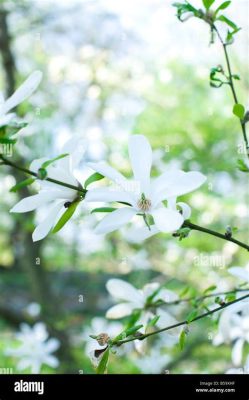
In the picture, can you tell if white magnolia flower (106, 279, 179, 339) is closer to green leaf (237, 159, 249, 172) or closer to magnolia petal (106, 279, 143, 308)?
magnolia petal (106, 279, 143, 308)

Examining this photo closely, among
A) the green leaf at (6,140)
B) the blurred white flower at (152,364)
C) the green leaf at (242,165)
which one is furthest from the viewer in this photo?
the blurred white flower at (152,364)

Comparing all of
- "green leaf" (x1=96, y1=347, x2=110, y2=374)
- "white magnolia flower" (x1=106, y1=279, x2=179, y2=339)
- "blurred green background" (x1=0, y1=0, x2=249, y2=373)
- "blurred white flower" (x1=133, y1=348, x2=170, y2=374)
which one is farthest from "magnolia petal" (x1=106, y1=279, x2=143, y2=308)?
"blurred white flower" (x1=133, y1=348, x2=170, y2=374)

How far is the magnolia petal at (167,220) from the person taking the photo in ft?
1.00

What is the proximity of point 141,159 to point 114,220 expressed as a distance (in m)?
0.05

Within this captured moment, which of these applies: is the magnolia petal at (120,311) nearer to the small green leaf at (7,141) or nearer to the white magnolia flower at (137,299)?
the white magnolia flower at (137,299)

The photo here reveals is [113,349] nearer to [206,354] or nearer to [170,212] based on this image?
[170,212]

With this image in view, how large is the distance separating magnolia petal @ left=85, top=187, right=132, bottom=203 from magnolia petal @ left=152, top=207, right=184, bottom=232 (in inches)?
0.8

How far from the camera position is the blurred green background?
1818mm

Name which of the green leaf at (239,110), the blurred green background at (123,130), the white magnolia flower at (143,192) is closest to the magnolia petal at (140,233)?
the white magnolia flower at (143,192)

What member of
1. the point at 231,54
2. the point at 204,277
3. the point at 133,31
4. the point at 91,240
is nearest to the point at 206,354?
the point at 204,277

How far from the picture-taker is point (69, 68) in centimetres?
240

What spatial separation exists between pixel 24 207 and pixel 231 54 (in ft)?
5.78

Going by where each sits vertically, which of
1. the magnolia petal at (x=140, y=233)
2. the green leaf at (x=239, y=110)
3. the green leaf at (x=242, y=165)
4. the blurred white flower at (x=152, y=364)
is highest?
the blurred white flower at (x=152, y=364)

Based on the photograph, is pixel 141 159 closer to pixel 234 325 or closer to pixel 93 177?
pixel 93 177
